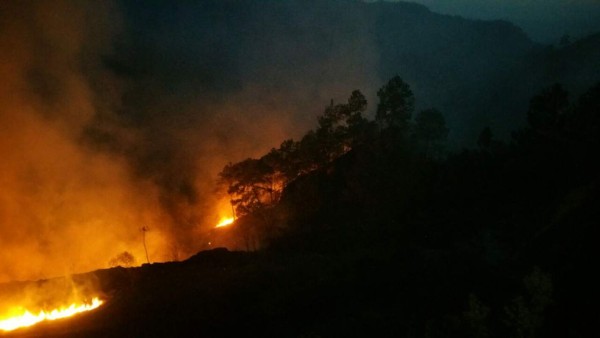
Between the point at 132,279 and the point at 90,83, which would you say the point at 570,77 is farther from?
the point at 90,83

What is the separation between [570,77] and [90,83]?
342ft

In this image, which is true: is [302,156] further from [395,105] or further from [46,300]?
[46,300]

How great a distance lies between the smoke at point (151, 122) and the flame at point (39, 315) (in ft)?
74.9

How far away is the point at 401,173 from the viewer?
38906 millimetres

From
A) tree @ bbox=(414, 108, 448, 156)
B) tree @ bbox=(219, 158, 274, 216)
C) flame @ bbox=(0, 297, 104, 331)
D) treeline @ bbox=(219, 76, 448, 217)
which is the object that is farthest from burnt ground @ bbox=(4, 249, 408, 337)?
tree @ bbox=(414, 108, 448, 156)

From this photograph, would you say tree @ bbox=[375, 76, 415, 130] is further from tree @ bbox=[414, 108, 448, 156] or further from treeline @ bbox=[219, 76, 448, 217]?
tree @ bbox=[414, 108, 448, 156]

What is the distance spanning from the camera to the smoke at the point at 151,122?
61.2 metres

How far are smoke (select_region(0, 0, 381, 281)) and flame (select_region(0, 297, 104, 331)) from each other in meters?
22.8

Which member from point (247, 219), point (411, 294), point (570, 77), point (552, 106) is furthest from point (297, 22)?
point (411, 294)

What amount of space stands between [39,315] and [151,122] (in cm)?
9166

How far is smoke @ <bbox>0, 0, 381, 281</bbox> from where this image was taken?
6119 cm

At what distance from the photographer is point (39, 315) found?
93.4 feet

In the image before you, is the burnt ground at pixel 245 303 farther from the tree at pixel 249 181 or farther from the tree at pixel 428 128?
the tree at pixel 428 128

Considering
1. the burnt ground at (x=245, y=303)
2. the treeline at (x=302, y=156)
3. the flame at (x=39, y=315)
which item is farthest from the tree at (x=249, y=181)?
the flame at (x=39, y=315)
